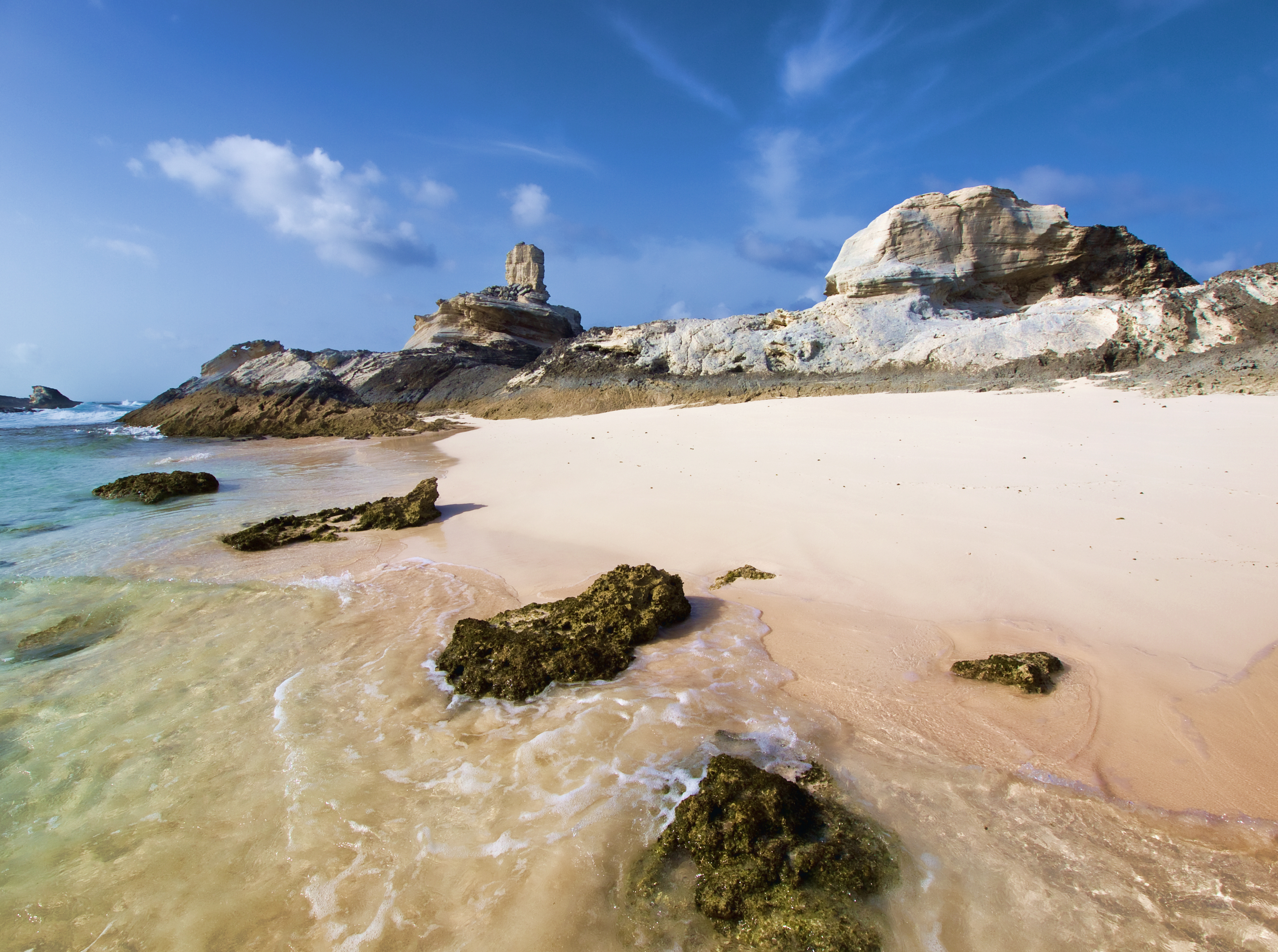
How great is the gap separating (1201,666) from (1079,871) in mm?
1508

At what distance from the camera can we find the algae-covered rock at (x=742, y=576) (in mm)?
3584

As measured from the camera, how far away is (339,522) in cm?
576

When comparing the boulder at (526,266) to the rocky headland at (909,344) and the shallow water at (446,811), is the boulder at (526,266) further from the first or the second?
the shallow water at (446,811)

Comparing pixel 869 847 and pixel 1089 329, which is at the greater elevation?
pixel 1089 329

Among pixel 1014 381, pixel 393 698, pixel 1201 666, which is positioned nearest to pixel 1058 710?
pixel 1201 666

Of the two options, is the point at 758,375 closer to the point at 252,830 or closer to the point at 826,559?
the point at 826,559

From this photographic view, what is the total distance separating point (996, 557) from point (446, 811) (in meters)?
3.51

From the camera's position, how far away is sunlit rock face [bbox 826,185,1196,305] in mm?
15391

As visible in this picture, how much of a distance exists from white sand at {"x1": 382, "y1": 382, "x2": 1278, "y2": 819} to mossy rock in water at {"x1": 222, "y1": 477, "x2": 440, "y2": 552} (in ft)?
0.98

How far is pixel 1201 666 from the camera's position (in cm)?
233

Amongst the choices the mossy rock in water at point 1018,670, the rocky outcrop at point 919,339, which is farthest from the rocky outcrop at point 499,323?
the mossy rock in water at point 1018,670

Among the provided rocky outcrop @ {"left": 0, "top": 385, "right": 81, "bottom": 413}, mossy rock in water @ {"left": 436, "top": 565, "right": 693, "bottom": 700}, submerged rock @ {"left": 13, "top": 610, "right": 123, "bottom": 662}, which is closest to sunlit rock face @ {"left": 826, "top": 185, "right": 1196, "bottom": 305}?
mossy rock in water @ {"left": 436, "top": 565, "right": 693, "bottom": 700}

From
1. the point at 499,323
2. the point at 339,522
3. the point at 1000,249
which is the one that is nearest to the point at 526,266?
the point at 499,323

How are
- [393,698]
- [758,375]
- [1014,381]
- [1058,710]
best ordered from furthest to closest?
[758,375] < [1014,381] < [393,698] < [1058,710]
